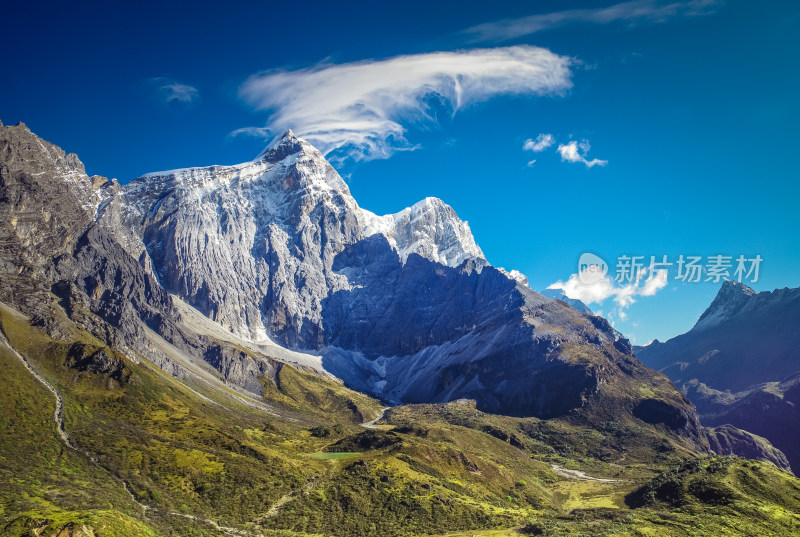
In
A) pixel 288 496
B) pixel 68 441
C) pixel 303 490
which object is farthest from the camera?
pixel 68 441

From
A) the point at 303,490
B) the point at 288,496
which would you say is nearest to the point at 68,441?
the point at 288,496

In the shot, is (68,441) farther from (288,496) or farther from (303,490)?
(303,490)

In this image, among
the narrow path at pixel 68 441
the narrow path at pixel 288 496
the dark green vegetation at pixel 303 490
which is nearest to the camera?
the dark green vegetation at pixel 303 490

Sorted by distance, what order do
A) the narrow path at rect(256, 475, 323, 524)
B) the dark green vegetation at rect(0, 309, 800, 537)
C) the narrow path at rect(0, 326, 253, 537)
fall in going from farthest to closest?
1. the narrow path at rect(256, 475, 323, 524)
2. the narrow path at rect(0, 326, 253, 537)
3. the dark green vegetation at rect(0, 309, 800, 537)

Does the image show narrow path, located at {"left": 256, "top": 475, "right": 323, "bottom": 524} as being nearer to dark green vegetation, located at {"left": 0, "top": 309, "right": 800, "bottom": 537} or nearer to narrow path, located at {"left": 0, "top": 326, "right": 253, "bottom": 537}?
dark green vegetation, located at {"left": 0, "top": 309, "right": 800, "bottom": 537}

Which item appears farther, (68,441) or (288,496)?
(68,441)

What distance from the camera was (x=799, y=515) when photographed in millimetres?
113562

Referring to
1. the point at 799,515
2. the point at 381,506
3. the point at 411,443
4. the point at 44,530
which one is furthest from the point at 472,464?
the point at 44,530

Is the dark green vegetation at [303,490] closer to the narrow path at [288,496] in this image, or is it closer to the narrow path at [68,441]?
the narrow path at [288,496]

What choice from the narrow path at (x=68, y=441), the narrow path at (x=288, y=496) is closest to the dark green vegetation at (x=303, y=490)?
the narrow path at (x=288, y=496)

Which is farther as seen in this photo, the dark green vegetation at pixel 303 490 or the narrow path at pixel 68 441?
the narrow path at pixel 68 441

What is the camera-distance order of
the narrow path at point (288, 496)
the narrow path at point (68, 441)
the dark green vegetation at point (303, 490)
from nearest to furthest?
the dark green vegetation at point (303, 490) < the narrow path at point (68, 441) < the narrow path at point (288, 496)

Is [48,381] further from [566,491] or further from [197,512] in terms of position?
[566,491]

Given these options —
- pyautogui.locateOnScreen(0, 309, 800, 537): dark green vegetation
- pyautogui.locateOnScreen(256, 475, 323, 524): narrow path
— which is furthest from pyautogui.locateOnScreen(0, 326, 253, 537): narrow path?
pyautogui.locateOnScreen(256, 475, 323, 524): narrow path
